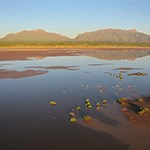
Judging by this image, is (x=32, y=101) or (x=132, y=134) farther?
(x=32, y=101)

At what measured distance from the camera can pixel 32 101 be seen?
20078mm

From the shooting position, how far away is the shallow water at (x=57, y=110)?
1248cm

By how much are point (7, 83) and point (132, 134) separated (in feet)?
→ 59.6

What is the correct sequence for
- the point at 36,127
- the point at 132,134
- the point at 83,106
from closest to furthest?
the point at 132,134, the point at 36,127, the point at 83,106

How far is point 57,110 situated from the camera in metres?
17.7

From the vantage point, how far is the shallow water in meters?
12.5

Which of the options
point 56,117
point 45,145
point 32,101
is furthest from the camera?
point 32,101

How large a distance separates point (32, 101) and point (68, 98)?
3.14 meters

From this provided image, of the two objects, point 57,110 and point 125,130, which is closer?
point 125,130

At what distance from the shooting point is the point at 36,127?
47.3ft

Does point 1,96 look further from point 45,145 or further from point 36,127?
point 45,145

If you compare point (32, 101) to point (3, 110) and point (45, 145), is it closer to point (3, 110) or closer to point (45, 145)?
point (3, 110)

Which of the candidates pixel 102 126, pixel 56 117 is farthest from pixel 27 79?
pixel 102 126

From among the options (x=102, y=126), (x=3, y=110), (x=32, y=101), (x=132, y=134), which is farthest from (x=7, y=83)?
(x=132, y=134)
